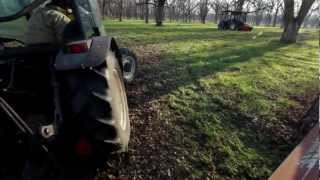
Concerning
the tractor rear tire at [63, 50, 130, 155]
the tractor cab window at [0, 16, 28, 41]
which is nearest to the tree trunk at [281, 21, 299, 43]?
the tractor cab window at [0, 16, 28, 41]

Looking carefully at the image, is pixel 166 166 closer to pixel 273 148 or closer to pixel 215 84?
pixel 273 148

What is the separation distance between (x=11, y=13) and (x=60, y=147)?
1430mm

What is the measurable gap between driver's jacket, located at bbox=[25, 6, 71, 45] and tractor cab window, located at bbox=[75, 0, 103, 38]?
36 centimetres

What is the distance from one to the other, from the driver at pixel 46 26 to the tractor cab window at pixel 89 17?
13.6 inches

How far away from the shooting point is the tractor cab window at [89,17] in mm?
3328

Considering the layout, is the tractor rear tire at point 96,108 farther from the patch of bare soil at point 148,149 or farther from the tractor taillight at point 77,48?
the patch of bare soil at point 148,149

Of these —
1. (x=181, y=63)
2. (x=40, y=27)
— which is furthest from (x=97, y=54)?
(x=181, y=63)

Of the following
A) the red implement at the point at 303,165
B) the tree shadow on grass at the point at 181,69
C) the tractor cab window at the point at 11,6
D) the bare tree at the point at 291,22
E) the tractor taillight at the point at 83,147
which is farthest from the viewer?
the bare tree at the point at 291,22

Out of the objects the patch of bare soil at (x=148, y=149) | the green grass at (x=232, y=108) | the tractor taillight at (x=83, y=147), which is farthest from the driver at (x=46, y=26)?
the green grass at (x=232, y=108)

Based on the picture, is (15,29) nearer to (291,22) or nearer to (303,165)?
(303,165)

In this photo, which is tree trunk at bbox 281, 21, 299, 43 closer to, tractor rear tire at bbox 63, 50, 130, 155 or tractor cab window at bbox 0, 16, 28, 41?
tractor cab window at bbox 0, 16, 28, 41

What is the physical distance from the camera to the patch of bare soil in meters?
3.33

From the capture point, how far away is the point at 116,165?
3.38 meters

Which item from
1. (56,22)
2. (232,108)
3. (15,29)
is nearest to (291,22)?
(232,108)
